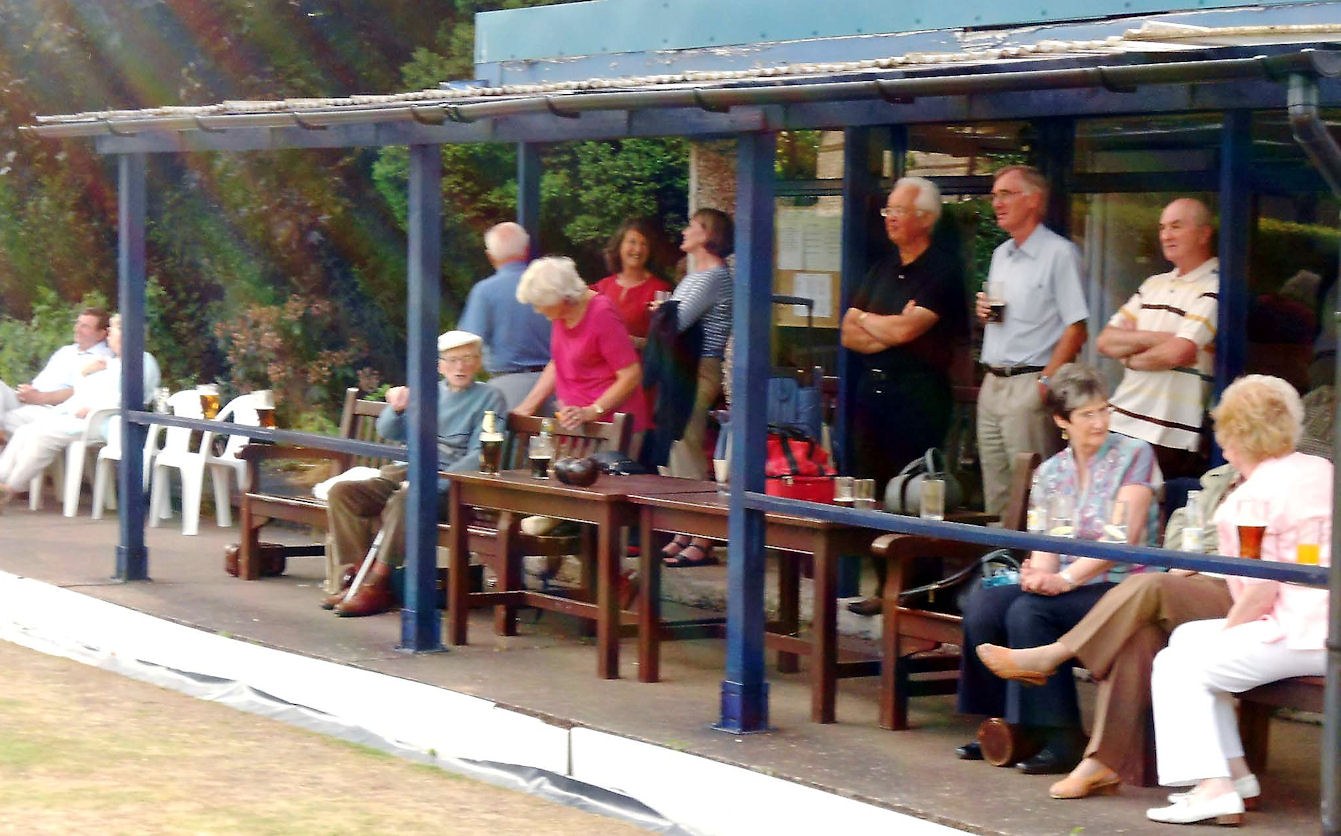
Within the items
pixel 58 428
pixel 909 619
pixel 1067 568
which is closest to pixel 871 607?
pixel 909 619

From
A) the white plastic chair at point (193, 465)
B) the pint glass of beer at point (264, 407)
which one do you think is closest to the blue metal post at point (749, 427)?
the pint glass of beer at point (264, 407)

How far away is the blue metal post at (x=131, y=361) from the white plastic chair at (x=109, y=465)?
270cm

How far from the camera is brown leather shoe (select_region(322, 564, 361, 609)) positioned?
27.9 feet

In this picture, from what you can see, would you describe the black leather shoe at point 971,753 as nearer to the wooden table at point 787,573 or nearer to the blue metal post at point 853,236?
the wooden table at point 787,573

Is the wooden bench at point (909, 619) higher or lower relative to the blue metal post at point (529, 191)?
lower

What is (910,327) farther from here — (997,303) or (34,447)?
(34,447)

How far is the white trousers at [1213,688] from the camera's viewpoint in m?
5.12

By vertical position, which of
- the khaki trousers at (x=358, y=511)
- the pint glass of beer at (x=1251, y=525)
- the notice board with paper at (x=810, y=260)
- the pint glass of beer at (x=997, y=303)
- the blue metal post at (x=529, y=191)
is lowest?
the khaki trousers at (x=358, y=511)

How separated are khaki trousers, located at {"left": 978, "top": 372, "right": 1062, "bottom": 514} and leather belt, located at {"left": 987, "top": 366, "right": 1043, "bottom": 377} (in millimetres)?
14

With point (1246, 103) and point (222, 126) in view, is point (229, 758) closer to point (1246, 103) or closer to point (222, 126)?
point (222, 126)

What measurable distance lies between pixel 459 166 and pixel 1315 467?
942cm

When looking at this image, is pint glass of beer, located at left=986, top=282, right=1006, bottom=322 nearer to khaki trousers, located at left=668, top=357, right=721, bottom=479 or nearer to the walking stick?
khaki trousers, located at left=668, top=357, right=721, bottom=479

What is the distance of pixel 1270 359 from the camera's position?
6949 millimetres

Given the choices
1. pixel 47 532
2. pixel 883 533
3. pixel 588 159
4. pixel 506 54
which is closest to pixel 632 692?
pixel 883 533
